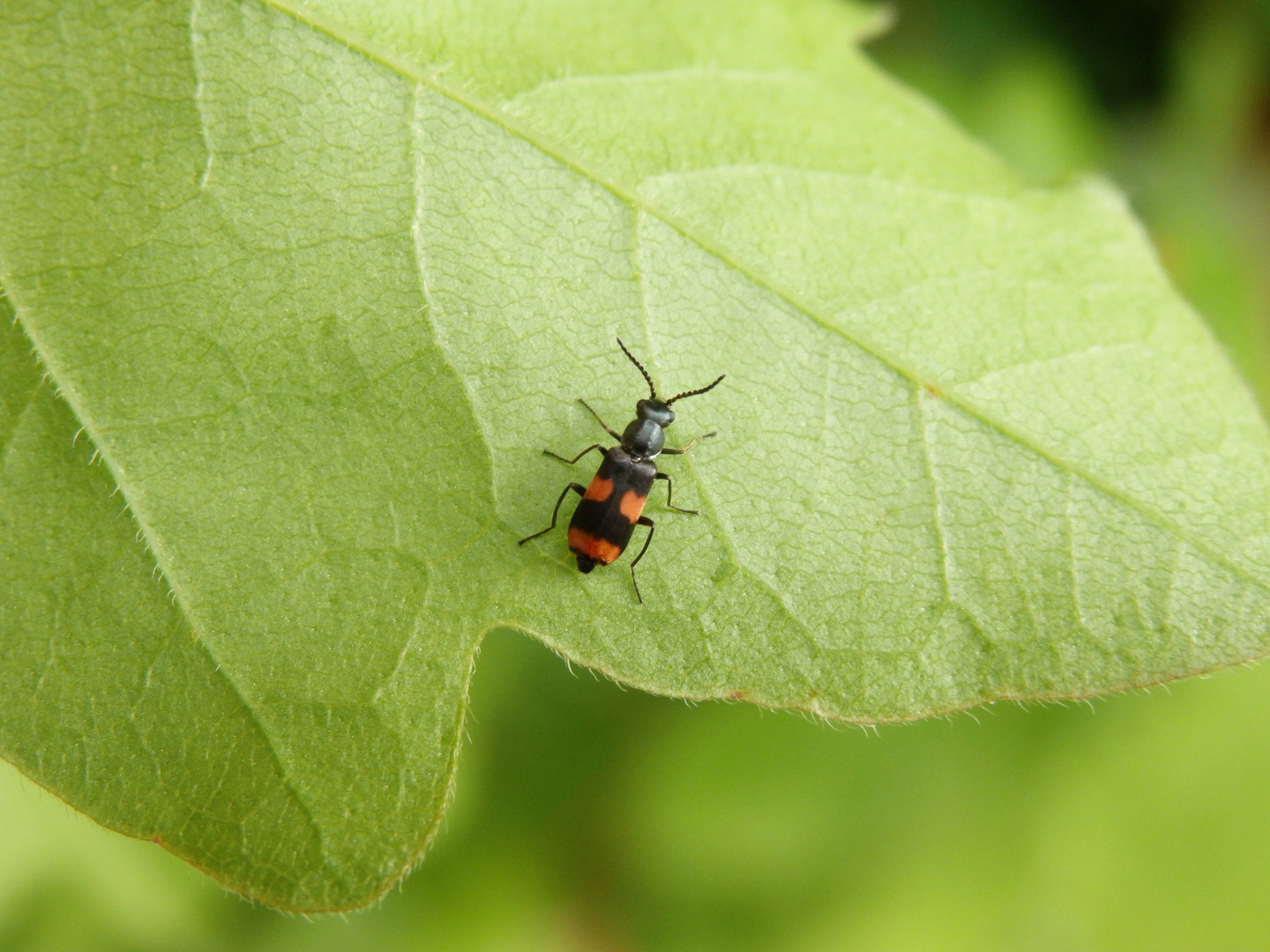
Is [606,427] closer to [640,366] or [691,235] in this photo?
[640,366]

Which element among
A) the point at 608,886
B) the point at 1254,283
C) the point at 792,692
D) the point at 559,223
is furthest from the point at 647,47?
the point at 1254,283

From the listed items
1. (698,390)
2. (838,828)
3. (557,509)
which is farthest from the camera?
(838,828)

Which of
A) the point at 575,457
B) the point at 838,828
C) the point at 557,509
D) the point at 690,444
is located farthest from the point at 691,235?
the point at 838,828

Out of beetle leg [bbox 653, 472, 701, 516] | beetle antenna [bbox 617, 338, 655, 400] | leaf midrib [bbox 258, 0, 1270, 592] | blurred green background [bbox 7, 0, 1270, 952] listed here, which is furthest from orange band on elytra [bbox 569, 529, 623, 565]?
blurred green background [bbox 7, 0, 1270, 952]

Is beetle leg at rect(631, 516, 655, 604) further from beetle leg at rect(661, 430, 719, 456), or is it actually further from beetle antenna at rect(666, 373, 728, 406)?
beetle antenna at rect(666, 373, 728, 406)

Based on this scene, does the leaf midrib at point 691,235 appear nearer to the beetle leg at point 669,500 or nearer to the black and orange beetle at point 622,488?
the black and orange beetle at point 622,488

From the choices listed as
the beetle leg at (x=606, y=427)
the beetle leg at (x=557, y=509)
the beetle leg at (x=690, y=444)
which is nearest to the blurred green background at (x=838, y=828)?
the beetle leg at (x=557, y=509)
